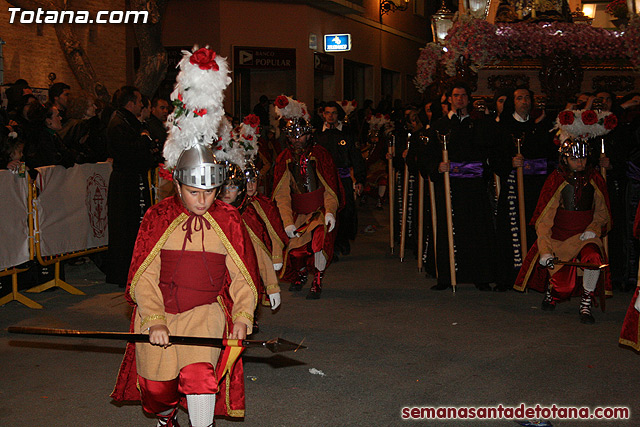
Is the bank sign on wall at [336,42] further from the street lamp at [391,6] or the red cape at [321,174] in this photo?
the red cape at [321,174]

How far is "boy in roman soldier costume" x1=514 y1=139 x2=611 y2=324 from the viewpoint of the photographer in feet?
27.2

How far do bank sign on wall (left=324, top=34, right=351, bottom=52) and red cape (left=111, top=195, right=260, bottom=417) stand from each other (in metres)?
23.6

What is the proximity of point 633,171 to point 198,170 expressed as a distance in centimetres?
662

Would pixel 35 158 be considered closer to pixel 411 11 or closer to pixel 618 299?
pixel 618 299

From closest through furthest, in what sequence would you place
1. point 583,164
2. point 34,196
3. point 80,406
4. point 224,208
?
point 224,208 → point 80,406 → point 583,164 → point 34,196

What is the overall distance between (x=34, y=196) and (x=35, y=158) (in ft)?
2.59

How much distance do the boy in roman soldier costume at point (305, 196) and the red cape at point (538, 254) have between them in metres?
2.26

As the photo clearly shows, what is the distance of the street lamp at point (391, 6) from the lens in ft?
107

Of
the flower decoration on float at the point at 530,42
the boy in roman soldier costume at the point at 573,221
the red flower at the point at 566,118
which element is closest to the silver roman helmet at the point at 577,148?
the boy in roman soldier costume at the point at 573,221

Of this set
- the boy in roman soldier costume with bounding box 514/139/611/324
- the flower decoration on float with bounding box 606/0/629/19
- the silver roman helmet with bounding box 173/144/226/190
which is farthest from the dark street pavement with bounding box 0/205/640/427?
the flower decoration on float with bounding box 606/0/629/19

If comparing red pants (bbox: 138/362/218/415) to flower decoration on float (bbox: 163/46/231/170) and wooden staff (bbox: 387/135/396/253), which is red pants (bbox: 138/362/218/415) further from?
wooden staff (bbox: 387/135/396/253)

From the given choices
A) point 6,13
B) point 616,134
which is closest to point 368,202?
point 6,13

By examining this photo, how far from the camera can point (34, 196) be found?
9.35 metres

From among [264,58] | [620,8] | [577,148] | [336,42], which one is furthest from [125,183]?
[336,42]
